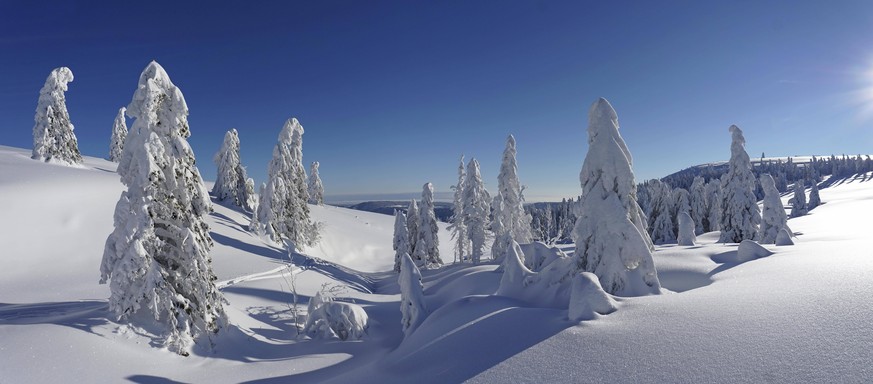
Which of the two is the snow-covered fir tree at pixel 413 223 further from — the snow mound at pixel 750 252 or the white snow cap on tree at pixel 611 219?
the snow mound at pixel 750 252

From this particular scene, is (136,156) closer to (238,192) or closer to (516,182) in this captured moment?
(516,182)

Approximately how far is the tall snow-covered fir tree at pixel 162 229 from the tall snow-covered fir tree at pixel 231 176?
38.1 m

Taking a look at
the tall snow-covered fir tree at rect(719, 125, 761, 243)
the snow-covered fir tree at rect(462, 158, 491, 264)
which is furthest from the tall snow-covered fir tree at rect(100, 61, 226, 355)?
the tall snow-covered fir tree at rect(719, 125, 761, 243)

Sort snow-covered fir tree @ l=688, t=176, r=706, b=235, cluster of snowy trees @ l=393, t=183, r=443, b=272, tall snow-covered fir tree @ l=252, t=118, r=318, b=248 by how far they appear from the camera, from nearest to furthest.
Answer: tall snow-covered fir tree @ l=252, t=118, r=318, b=248
cluster of snowy trees @ l=393, t=183, r=443, b=272
snow-covered fir tree @ l=688, t=176, r=706, b=235

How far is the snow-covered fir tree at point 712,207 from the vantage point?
50.7m

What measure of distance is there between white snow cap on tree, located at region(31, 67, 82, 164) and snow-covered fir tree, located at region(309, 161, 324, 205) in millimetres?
43413

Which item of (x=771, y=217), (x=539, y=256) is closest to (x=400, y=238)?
(x=539, y=256)

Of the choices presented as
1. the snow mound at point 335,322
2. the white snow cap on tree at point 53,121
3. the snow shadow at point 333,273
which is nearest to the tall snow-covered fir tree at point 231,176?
the white snow cap on tree at point 53,121

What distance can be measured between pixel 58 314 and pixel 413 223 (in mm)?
34460

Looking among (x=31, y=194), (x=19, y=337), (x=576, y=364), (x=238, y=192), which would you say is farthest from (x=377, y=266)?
(x=576, y=364)

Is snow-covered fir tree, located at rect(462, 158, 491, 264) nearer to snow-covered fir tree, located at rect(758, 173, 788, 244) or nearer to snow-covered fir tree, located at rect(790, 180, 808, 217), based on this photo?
snow-covered fir tree, located at rect(758, 173, 788, 244)

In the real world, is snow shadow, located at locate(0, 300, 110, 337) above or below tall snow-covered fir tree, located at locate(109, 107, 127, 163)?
below

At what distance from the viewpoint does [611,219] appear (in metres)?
13.3

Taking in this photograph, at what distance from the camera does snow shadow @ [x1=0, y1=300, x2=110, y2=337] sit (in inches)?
440
